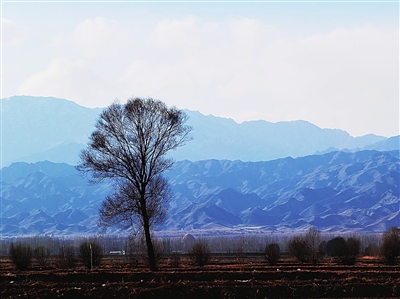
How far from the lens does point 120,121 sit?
4266 centimetres

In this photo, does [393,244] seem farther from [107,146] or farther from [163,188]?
[107,146]

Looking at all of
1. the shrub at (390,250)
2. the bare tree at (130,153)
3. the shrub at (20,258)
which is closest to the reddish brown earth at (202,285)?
the bare tree at (130,153)

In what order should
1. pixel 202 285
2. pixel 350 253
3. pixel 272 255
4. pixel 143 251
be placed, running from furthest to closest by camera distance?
pixel 350 253, pixel 272 255, pixel 143 251, pixel 202 285

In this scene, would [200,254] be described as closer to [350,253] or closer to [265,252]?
[265,252]

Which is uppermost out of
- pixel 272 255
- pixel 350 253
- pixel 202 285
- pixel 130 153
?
pixel 130 153

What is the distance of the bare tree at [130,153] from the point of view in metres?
42.3

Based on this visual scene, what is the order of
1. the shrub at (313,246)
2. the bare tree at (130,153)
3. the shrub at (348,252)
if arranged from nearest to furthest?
the bare tree at (130,153), the shrub at (348,252), the shrub at (313,246)

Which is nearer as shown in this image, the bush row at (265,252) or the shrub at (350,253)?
the bush row at (265,252)

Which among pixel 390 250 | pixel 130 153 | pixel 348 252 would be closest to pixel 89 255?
pixel 130 153

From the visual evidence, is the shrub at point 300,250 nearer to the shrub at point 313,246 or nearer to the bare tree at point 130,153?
the shrub at point 313,246

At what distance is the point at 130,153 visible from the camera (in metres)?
42.4

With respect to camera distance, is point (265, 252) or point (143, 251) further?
point (265, 252)

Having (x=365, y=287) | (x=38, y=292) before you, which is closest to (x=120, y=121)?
(x=38, y=292)

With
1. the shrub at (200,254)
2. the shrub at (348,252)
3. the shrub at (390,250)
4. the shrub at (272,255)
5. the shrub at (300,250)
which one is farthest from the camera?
the shrub at (300,250)
